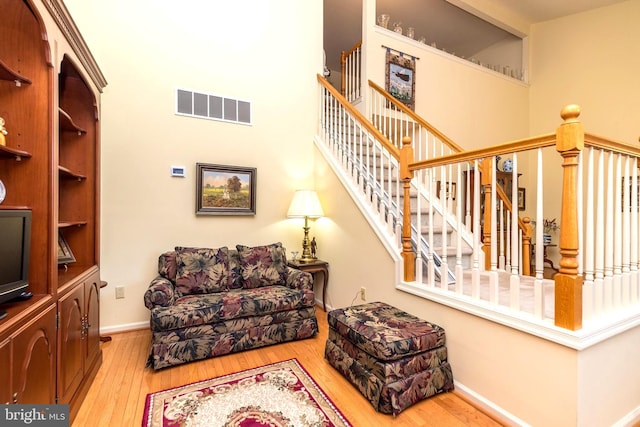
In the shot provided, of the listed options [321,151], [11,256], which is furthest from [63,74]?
[321,151]

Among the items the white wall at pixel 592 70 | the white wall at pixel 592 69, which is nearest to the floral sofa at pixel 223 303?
A: the white wall at pixel 592 70

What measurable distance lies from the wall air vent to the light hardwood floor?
232cm

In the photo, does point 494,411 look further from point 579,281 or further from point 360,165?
point 360,165

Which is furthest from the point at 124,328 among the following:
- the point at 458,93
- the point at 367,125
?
the point at 458,93

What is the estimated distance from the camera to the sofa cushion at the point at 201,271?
281 cm

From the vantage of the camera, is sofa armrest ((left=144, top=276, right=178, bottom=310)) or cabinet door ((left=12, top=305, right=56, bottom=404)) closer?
cabinet door ((left=12, top=305, right=56, bottom=404))

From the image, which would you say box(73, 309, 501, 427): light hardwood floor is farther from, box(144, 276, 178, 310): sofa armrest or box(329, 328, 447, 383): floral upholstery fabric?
box(144, 276, 178, 310): sofa armrest

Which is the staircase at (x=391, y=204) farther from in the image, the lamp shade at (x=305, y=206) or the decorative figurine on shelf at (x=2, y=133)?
the decorative figurine on shelf at (x=2, y=133)

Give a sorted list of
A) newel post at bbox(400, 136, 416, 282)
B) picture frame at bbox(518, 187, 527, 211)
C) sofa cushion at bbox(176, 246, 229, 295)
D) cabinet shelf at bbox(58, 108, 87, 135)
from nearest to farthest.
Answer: cabinet shelf at bbox(58, 108, 87, 135)
newel post at bbox(400, 136, 416, 282)
sofa cushion at bbox(176, 246, 229, 295)
picture frame at bbox(518, 187, 527, 211)

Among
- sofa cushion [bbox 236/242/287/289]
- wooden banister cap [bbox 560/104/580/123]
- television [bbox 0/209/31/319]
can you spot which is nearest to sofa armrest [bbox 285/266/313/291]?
sofa cushion [bbox 236/242/287/289]

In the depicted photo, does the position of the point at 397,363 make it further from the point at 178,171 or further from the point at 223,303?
the point at 178,171

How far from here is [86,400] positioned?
1938 millimetres

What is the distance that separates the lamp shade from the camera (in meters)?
3.51

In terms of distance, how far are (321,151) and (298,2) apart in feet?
6.33
